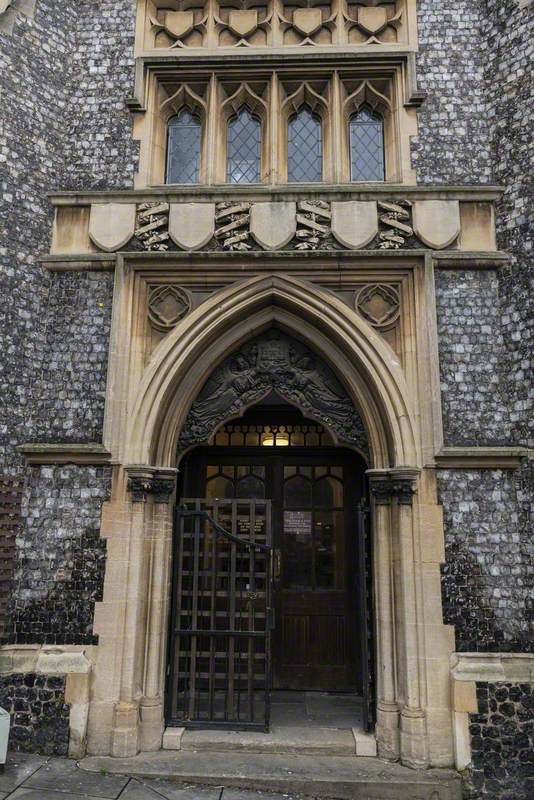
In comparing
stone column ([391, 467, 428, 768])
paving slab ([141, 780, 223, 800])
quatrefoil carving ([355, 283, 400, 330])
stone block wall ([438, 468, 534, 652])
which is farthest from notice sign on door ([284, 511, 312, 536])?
paving slab ([141, 780, 223, 800])

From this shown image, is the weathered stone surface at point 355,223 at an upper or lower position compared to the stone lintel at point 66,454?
upper

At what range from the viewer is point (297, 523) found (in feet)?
23.7

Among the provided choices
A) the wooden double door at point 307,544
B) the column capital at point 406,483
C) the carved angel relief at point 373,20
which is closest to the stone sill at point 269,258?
the column capital at point 406,483

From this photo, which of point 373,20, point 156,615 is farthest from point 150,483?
point 373,20

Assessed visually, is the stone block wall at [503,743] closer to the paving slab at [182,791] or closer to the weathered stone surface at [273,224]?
the paving slab at [182,791]

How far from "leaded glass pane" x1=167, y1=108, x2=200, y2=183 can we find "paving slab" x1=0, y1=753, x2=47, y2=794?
6.31 meters

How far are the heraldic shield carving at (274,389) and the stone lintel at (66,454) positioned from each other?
89 cm

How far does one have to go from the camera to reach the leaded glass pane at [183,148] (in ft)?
22.7

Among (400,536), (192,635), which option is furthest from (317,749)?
(400,536)

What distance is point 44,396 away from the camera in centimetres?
595

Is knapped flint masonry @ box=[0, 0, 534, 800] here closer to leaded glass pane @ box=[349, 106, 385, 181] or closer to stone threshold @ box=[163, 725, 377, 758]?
leaded glass pane @ box=[349, 106, 385, 181]

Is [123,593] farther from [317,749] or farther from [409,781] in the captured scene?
[409,781]

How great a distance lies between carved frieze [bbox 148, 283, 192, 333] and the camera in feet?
20.2

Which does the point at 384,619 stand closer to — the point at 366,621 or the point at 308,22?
the point at 366,621
